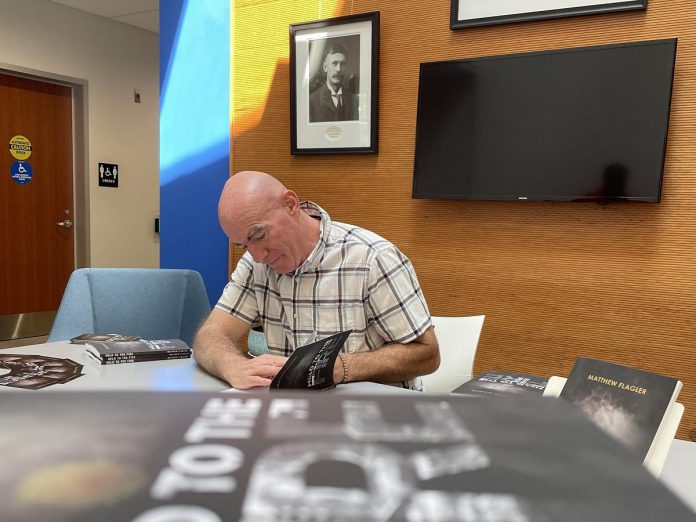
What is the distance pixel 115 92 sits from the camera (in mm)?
6090

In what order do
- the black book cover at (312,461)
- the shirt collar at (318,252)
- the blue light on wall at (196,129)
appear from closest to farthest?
the black book cover at (312,461) < the shirt collar at (318,252) < the blue light on wall at (196,129)

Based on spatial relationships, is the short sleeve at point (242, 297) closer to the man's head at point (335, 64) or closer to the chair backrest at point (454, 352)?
the chair backrest at point (454, 352)

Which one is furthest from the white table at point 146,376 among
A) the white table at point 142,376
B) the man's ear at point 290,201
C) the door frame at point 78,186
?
the door frame at point 78,186

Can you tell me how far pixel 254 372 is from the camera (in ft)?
4.62

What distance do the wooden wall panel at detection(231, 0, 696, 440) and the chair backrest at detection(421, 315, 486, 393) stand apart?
0.85 m

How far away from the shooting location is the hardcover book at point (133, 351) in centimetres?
166

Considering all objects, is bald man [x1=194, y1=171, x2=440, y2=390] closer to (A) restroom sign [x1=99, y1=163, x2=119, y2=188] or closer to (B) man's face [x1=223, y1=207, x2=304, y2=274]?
(B) man's face [x1=223, y1=207, x2=304, y2=274]

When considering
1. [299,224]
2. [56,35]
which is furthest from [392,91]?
[56,35]

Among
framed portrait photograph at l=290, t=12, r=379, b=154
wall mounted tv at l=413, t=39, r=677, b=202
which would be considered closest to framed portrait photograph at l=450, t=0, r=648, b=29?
wall mounted tv at l=413, t=39, r=677, b=202

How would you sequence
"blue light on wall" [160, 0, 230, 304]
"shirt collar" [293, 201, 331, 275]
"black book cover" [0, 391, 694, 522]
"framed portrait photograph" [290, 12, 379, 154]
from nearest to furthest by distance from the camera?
"black book cover" [0, 391, 694, 522]
"shirt collar" [293, 201, 331, 275]
"framed portrait photograph" [290, 12, 379, 154]
"blue light on wall" [160, 0, 230, 304]

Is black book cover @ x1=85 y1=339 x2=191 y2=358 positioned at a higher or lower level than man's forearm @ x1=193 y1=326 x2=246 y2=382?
lower

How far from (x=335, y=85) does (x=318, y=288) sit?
1821 mm

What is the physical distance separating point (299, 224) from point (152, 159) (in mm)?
5164

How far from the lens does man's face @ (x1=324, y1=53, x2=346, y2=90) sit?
324 cm
